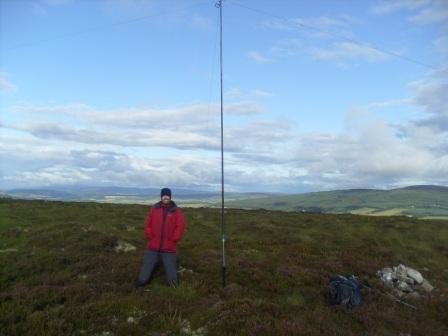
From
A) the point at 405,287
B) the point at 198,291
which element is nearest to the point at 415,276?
the point at 405,287

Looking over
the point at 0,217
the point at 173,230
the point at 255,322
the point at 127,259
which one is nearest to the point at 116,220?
the point at 0,217

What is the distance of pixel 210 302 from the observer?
11.9 meters

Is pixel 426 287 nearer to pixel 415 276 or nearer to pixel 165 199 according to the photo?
pixel 415 276

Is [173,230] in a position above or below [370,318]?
above

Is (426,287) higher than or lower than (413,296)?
higher

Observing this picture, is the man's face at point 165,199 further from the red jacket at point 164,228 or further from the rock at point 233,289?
the rock at point 233,289

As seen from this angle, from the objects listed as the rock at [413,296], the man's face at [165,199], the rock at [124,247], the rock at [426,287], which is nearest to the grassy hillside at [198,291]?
the rock at [124,247]

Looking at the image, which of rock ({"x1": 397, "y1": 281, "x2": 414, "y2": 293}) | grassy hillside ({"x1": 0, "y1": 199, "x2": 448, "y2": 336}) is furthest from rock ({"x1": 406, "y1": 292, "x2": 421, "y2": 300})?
grassy hillside ({"x1": 0, "y1": 199, "x2": 448, "y2": 336})

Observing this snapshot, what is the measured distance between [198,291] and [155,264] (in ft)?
7.04

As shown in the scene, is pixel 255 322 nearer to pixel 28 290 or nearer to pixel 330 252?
pixel 28 290

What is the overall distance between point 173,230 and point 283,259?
6.18 m

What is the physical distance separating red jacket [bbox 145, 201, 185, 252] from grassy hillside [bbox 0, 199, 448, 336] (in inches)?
43.7

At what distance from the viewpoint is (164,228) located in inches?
563

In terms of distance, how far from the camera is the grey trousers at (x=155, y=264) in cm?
1381
